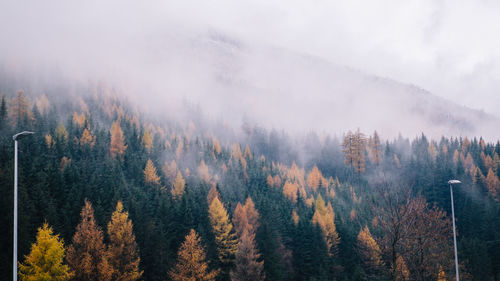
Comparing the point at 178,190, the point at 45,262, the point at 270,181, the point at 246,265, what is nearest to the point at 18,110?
the point at 178,190

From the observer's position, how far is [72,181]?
55.7 metres

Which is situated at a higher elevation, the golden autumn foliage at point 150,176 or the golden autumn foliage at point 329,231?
the golden autumn foliage at point 150,176

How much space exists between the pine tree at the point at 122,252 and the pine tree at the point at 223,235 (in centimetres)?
1505

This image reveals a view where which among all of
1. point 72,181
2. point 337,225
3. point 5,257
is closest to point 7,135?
point 72,181

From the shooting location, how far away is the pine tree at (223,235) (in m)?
53.3

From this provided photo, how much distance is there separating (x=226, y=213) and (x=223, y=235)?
5841 millimetres

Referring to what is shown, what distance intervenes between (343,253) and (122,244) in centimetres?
4208

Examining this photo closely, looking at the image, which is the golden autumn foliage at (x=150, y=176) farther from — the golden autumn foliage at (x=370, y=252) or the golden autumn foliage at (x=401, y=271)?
the golden autumn foliage at (x=401, y=271)

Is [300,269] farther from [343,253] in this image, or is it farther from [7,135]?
[7,135]

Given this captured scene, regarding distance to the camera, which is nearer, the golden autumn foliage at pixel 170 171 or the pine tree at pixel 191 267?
the pine tree at pixel 191 267

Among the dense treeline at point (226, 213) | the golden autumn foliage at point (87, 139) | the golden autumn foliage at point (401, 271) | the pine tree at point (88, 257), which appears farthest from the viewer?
the golden autumn foliage at point (87, 139)

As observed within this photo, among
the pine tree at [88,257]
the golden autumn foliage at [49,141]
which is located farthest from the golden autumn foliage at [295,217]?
the golden autumn foliage at [49,141]

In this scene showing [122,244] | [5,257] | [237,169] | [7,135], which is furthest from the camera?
[237,169]

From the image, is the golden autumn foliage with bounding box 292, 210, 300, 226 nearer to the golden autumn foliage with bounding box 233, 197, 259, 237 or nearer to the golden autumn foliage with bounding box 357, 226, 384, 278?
the golden autumn foliage with bounding box 233, 197, 259, 237
